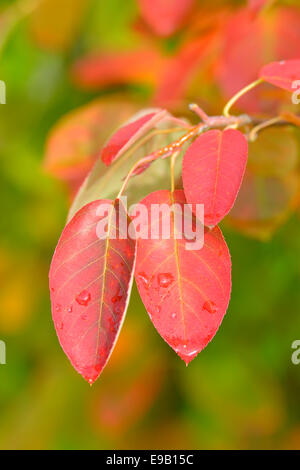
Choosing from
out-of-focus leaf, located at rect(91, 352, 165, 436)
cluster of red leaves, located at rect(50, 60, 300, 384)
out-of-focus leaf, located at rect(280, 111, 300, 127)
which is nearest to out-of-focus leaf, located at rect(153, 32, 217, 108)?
out-of-focus leaf, located at rect(280, 111, 300, 127)

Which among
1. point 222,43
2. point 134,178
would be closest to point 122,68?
point 222,43

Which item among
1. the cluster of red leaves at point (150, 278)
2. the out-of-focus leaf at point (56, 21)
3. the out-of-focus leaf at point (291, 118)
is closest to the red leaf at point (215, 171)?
the cluster of red leaves at point (150, 278)

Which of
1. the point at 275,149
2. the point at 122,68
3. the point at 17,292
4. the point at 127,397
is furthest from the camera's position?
the point at 17,292

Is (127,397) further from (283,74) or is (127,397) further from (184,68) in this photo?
(283,74)

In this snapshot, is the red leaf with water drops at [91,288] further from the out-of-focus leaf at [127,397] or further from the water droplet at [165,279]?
the out-of-focus leaf at [127,397]

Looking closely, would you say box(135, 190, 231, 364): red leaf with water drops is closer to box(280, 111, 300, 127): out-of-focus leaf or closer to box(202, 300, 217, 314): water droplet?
box(202, 300, 217, 314): water droplet
